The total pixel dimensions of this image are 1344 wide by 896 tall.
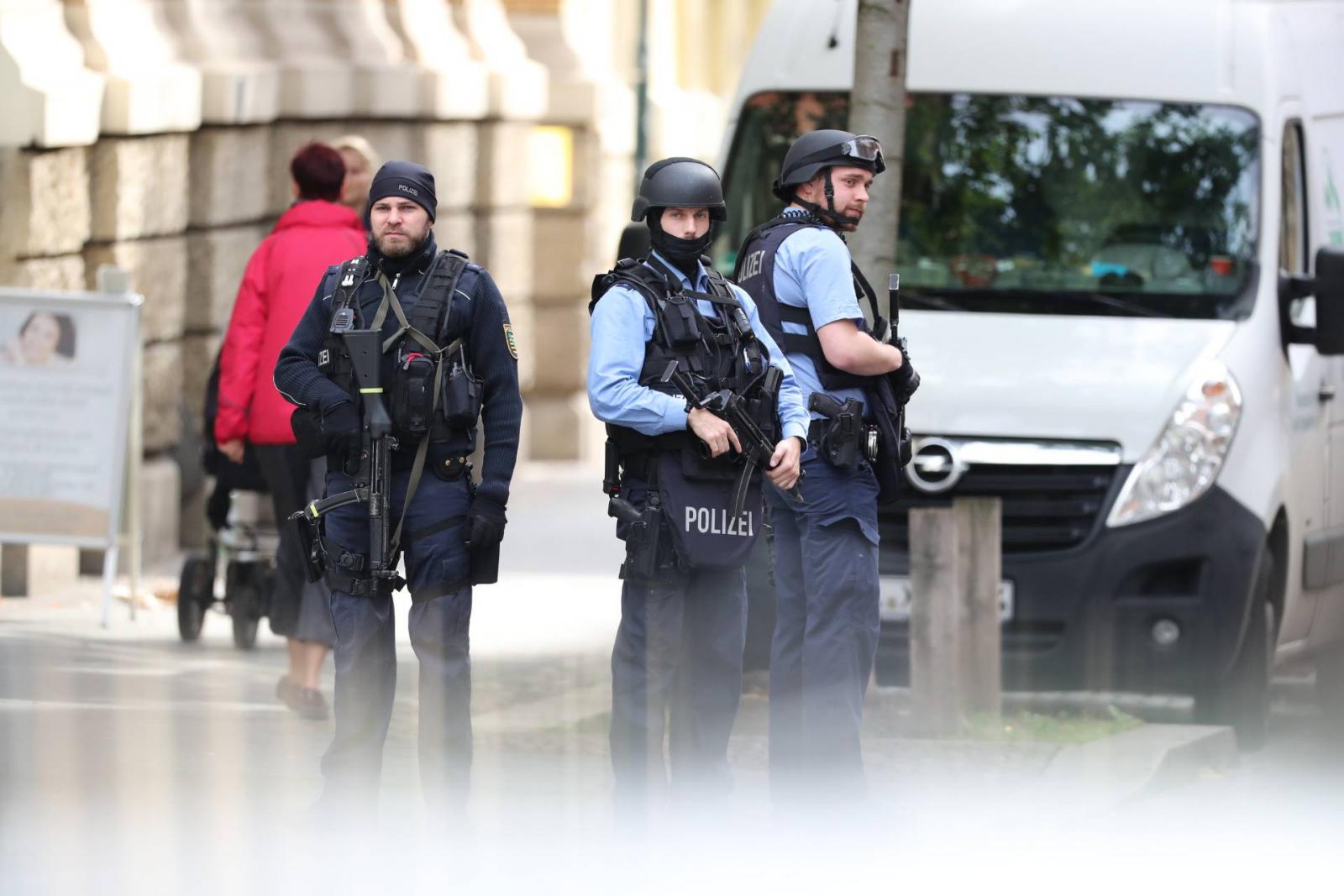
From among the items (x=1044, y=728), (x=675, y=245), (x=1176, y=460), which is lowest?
(x=1044, y=728)

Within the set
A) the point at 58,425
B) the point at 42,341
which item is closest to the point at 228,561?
the point at 58,425

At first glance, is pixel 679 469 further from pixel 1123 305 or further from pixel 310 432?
pixel 1123 305

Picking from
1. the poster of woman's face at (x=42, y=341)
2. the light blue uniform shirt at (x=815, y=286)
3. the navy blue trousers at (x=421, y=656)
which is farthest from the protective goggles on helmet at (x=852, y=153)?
the poster of woman's face at (x=42, y=341)

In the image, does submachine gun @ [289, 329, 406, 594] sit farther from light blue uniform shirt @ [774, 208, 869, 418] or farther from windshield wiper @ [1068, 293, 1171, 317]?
windshield wiper @ [1068, 293, 1171, 317]

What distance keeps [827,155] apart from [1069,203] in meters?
2.62

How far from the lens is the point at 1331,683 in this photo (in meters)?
10.5

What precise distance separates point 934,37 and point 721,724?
3817mm

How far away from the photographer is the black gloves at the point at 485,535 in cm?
665

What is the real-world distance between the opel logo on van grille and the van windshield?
2.27 ft

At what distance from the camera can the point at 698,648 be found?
6.70 metres

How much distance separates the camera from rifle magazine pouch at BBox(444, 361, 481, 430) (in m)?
6.67

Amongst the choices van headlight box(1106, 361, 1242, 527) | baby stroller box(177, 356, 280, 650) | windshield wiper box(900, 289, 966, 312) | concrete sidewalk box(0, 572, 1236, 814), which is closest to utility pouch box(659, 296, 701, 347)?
concrete sidewalk box(0, 572, 1236, 814)

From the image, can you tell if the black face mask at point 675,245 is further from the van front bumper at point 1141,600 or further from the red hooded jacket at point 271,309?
the van front bumper at point 1141,600

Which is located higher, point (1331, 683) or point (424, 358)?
point (424, 358)
